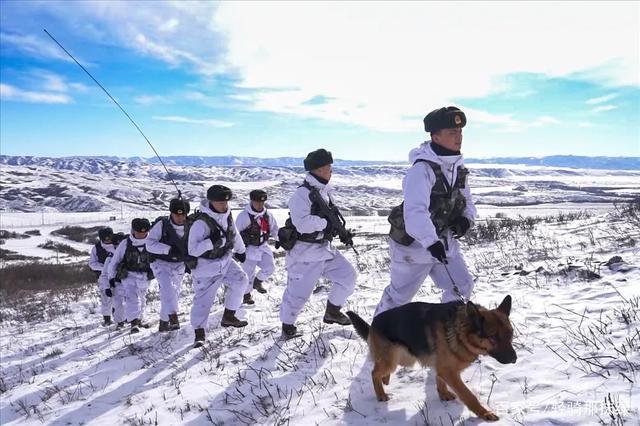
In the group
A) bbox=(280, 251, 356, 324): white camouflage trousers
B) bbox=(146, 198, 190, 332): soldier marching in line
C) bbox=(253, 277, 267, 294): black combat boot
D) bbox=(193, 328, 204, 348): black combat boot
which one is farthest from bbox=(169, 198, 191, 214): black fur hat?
bbox=(253, 277, 267, 294): black combat boot

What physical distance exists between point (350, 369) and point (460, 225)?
195 cm

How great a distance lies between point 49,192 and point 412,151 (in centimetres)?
13555

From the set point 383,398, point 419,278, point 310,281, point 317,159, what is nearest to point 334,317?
point 310,281

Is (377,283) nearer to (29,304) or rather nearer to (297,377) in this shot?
(297,377)

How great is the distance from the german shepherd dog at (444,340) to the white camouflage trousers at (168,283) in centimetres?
522

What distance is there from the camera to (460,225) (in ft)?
15.2

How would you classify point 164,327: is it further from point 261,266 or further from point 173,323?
point 261,266

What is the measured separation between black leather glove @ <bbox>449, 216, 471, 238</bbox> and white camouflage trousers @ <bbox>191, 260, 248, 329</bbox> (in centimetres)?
391

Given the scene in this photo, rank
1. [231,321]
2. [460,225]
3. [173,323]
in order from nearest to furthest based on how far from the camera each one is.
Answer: [460,225] → [231,321] → [173,323]

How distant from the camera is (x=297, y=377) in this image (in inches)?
183

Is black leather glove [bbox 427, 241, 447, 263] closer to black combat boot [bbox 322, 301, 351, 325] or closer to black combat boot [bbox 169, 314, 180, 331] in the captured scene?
black combat boot [bbox 322, 301, 351, 325]

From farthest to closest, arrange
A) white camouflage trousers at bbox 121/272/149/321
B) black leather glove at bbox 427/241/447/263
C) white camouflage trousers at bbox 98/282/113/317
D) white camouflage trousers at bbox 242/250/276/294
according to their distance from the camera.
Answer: white camouflage trousers at bbox 242/250/276/294 < white camouflage trousers at bbox 98/282/113/317 < white camouflage trousers at bbox 121/272/149/321 < black leather glove at bbox 427/241/447/263

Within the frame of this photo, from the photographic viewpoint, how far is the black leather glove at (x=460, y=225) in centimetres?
460

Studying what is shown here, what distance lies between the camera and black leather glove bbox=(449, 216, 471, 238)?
460 centimetres
